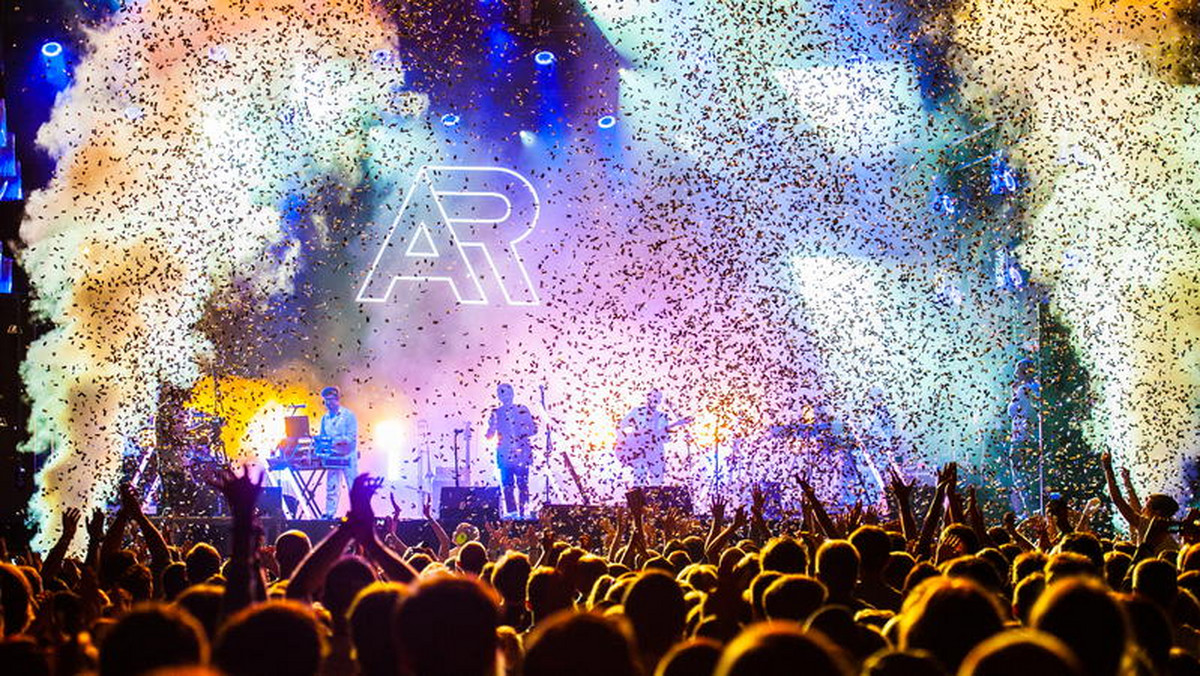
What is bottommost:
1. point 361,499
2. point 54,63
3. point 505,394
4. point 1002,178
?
point 361,499

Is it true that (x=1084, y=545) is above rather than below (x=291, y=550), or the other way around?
below

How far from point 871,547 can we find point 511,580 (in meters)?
1.31

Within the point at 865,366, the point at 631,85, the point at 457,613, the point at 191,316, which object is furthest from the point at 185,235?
the point at 457,613

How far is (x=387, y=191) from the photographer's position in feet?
58.0

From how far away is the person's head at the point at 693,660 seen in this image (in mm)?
2406

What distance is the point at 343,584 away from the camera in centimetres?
364

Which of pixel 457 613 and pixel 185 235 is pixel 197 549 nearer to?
pixel 457 613

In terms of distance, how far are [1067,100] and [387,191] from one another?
9.24 metres

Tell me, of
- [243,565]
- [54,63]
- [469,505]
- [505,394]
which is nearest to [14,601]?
[243,565]

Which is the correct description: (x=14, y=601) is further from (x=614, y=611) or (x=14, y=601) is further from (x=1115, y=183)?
(x=1115, y=183)

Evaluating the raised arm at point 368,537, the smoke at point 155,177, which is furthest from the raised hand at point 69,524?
the smoke at point 155,177

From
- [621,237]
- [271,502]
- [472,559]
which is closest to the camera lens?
[472,559]

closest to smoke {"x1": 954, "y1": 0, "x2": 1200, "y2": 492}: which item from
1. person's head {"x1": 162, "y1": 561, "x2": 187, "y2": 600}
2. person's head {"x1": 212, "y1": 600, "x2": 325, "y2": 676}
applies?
person's head {"x1": 162, "y1": 561, "x2": 187, "y2": 600}

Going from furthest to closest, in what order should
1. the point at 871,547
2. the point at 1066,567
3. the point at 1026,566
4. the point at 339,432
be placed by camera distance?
the point at 339,432 < the point at 871,547 < the point at 1026,566 < the point at 1066,567
